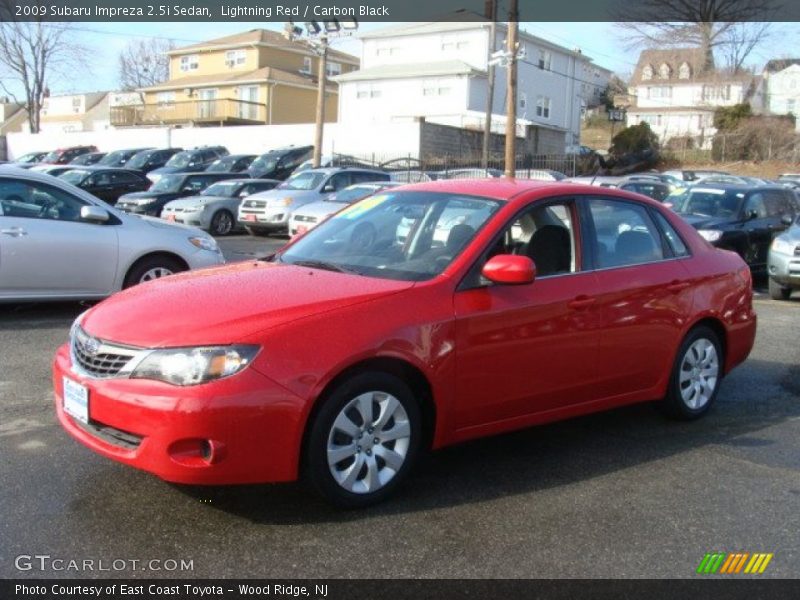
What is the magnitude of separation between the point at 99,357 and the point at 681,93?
74.9 m

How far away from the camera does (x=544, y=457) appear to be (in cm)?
530

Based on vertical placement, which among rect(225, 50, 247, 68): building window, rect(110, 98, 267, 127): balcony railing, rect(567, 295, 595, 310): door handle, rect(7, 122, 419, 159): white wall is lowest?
rect(567, 295, 595, 310): door handle

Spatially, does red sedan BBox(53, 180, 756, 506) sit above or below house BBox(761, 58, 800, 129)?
below

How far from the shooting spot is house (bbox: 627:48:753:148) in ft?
190

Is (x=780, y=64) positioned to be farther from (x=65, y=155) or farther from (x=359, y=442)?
(x=359, y=442)

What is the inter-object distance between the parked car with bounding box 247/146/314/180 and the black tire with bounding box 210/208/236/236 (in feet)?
30.9

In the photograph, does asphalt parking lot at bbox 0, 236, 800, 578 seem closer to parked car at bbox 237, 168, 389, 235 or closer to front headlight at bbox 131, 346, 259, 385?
front headlight at bbox 131, 346, 259, 385

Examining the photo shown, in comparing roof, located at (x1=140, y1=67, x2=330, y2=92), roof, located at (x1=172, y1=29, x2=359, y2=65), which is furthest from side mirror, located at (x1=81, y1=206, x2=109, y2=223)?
roof, located at (x1=172, y1=29, x2=359, y2=65)

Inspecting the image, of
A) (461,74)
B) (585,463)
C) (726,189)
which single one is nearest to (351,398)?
(585,463)

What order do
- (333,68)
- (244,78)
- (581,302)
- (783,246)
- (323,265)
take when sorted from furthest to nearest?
1. (333,68)
2. (244,78)
3. (783,246)
4. (581,302)
5. (323,265)

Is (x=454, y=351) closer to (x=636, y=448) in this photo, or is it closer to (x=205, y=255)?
(x=636, y=448)

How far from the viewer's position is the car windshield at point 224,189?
21267mm

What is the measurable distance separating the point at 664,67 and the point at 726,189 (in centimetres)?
6385

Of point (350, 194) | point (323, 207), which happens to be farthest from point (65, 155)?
point (323, 207)
